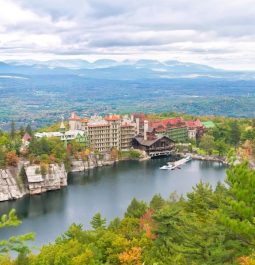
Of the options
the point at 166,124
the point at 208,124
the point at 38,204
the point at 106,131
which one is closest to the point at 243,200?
the point at 38,204

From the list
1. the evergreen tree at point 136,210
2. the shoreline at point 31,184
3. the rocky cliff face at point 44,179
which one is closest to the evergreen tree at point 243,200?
the evergreen tree at point 136,210

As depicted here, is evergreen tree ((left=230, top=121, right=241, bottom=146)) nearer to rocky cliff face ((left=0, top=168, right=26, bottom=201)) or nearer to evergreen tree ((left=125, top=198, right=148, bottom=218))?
rocky cliff face ((left=0, top=168, right=26, bottom=201))

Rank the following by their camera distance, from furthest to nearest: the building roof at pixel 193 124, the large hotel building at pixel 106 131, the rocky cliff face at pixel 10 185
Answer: the building roof at pixel 193 124 → the large hotel building at pixel 106 131 → the rocky cliff face at pixel 10 185

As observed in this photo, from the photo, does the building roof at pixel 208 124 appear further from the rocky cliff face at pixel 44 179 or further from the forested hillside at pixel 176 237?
the forested hillside at pixel 176 237

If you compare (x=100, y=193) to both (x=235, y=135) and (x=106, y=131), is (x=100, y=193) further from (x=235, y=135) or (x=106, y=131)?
(x=235, y=135)

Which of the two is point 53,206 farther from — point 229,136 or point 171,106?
point 171,106

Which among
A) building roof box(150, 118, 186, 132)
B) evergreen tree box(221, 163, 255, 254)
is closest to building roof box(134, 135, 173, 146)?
building roof box(150, 118, 186, 132)
